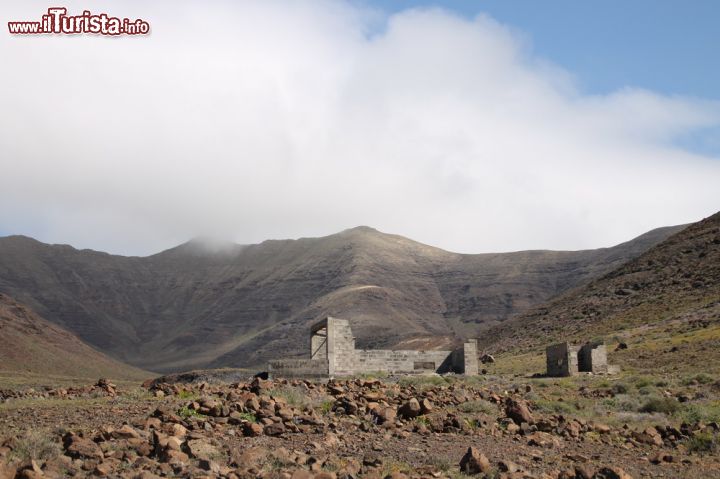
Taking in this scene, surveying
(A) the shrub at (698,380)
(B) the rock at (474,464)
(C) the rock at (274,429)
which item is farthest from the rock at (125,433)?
(A) the shrub at (698,380)

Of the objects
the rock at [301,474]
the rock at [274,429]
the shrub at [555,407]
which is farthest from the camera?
the shrub at [555,407]

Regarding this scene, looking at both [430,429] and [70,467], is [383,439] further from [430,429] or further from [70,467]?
[70,467]

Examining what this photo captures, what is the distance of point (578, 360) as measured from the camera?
3444 centimetres

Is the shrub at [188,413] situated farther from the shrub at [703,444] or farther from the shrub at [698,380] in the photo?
the shrub at [698,380]

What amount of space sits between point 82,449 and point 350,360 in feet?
62.6

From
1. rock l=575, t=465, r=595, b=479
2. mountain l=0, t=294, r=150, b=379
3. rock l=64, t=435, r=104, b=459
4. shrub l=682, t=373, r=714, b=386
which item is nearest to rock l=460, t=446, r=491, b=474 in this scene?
rock l=575, t=465, r=595, b=479

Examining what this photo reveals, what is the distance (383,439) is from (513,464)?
2630 mm

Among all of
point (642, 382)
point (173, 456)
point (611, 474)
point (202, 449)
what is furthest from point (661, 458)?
point (642, 382)

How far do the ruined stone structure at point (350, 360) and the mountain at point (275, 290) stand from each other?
56980 millimetres

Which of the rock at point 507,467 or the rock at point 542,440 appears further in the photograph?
the rock at point 542,440

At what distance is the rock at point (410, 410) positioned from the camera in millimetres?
15305

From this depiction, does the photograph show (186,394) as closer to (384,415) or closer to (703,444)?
(384,415)

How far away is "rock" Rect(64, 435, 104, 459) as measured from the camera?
35.6 feet

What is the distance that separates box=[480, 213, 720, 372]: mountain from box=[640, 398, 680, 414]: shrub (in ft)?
40.4
